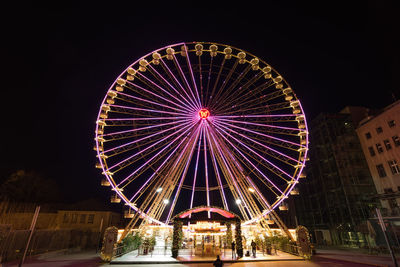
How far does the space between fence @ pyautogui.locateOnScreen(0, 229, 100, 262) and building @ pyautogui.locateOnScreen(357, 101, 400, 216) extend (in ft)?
127

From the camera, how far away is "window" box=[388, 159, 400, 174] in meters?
28.3

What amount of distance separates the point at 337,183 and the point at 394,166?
8.03 m

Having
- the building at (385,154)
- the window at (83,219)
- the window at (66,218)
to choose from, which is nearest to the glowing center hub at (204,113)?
the building at (385,154)

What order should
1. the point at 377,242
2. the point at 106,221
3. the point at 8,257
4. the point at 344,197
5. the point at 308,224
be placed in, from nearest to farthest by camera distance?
the point at 8,257, the point at 377,242, the point at 344,197, the point at 106,221, the point at 308,224

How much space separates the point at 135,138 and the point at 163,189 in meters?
6.04

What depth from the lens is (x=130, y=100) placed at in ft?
73.7

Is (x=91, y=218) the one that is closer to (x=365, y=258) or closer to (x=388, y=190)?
(x=365, y=258)

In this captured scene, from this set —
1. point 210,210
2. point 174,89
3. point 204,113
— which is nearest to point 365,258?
point 210,210

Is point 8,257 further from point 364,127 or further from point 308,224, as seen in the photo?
point 364,127

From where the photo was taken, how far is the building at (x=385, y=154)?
28.1m

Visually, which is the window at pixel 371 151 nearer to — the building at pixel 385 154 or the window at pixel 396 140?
the building at pixel 385 154

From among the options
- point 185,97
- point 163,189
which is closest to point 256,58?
point 185,97

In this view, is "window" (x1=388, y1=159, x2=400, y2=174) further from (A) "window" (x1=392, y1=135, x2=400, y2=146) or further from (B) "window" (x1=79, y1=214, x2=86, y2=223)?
(B) "window" (x1=79, y1=214, x2=86, y2=223)

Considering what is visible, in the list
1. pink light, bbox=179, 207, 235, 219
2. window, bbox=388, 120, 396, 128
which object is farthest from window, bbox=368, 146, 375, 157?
pink light, bbox=179, 207, 235, 219
